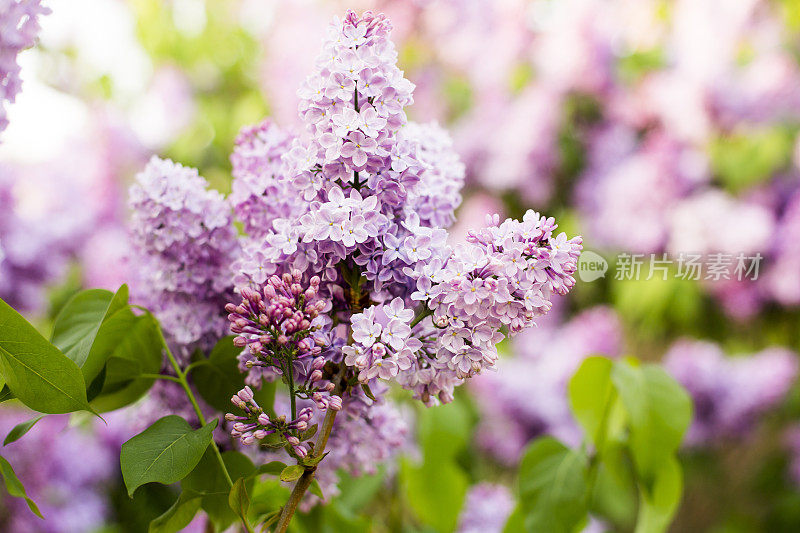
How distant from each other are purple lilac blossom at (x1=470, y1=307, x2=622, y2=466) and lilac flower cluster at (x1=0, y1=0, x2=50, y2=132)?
0.79 meters

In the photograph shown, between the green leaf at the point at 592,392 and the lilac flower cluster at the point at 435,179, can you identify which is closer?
the lilac flower cluster at the point at 435,179

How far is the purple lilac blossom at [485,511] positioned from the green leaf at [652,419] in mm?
273

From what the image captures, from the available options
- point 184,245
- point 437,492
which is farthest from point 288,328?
point 437,492

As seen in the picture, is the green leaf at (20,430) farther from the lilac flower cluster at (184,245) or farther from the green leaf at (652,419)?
the green leaf at (652,419)

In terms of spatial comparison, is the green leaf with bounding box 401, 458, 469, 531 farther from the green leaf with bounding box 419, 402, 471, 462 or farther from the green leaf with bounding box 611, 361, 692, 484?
the green leaf with bounding box 611, 361, 692, 484

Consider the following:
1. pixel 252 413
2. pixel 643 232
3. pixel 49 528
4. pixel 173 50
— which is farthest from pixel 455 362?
pixel 173 50

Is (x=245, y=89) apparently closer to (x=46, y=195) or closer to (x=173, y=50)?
(x=173, y=50)

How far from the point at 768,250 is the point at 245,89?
3.91ft

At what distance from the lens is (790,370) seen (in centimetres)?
113

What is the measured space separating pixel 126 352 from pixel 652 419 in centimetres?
32

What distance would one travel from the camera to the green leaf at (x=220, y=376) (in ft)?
1.13

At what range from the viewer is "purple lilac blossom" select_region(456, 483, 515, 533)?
69 cm

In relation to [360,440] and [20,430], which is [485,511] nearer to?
[360,440]
